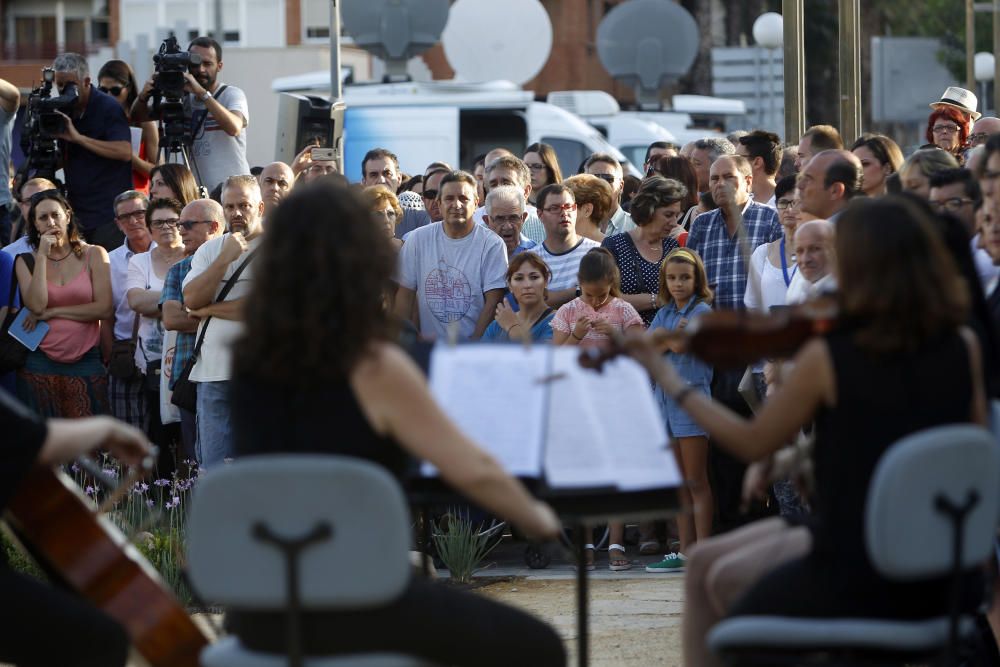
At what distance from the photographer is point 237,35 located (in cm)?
4681

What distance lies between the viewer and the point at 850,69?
13.5 metres

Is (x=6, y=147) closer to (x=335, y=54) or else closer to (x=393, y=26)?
(x=335, y=54)

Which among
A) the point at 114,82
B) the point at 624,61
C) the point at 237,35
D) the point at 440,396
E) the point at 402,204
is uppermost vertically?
the point at 237,35

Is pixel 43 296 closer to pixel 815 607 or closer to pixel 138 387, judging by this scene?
pixel 138 387

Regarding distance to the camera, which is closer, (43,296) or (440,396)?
(440,396)

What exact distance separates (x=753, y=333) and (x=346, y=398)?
38.2 inches

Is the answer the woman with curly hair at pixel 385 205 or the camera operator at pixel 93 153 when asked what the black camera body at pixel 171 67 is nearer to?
the camera operator at pixel 93 153

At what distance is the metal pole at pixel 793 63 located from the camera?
12922mm

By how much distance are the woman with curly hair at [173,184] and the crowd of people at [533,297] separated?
1 cm

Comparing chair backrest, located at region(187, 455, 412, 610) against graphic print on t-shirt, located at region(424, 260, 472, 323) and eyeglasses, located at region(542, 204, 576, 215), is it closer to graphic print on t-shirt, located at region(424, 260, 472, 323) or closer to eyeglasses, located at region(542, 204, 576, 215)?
graphic print on t-shirt, located at region(424, 260, 472, 323)

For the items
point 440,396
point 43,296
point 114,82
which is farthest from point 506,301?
point 440,396

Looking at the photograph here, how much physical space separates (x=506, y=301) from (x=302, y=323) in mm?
5027

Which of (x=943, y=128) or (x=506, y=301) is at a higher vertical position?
(x=943, y=128)

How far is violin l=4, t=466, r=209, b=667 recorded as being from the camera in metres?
4.34
